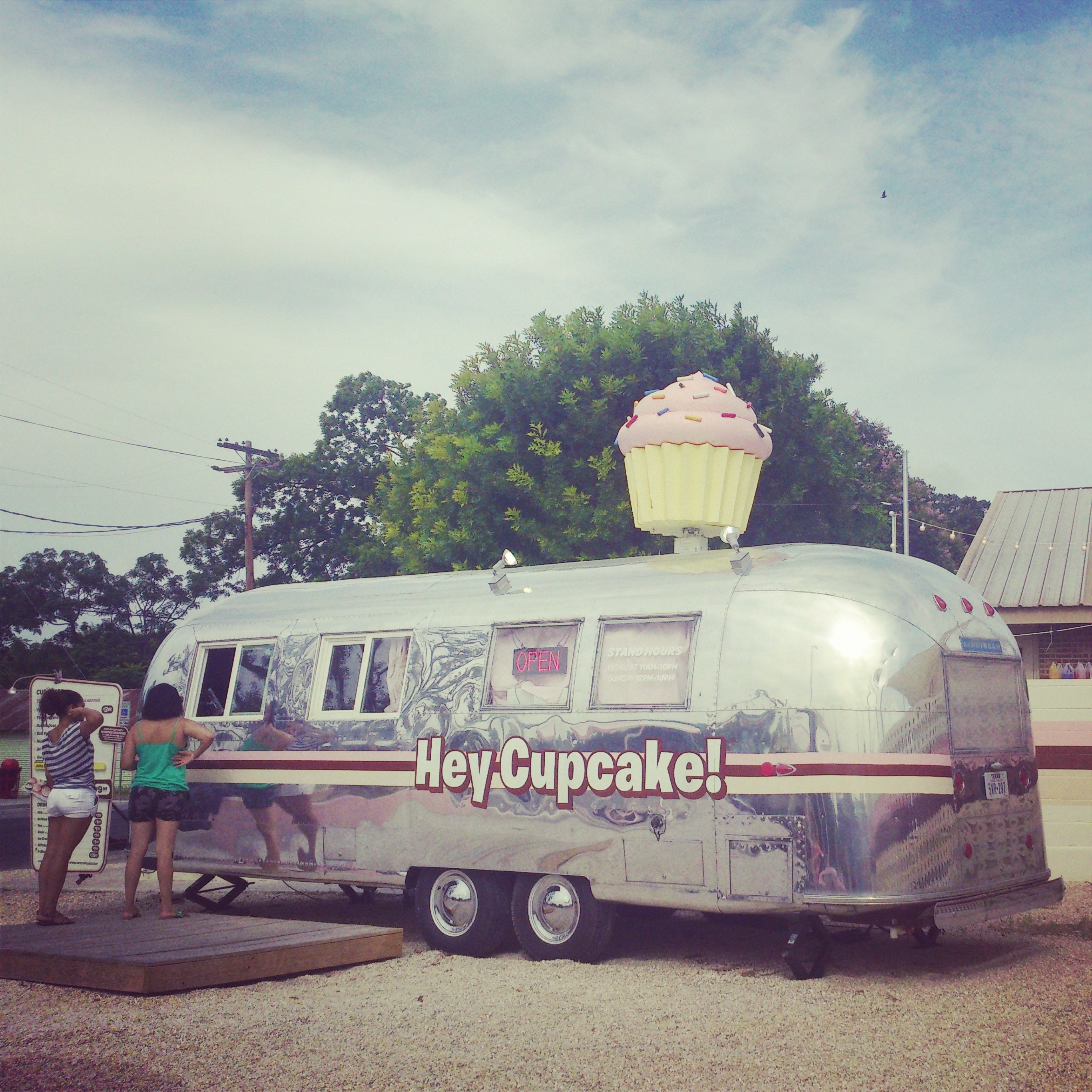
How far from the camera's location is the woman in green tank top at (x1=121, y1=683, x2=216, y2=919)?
31.3 ft

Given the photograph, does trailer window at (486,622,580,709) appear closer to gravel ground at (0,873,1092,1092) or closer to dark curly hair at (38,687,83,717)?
gravel ground at (0,873,1092,1092)

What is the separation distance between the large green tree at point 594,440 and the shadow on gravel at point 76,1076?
15.6 metres

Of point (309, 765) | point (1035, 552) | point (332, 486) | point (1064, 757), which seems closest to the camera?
point (309, 765)

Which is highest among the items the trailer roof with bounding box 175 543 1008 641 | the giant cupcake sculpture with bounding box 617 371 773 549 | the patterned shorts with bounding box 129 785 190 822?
the giant cupcake sculpture with bounding box 617 371 773 549

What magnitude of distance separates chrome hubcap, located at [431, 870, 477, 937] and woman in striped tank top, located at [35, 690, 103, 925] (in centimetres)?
268

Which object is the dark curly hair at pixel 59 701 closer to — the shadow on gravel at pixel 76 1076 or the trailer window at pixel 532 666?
the trailer window at pixel 532 666

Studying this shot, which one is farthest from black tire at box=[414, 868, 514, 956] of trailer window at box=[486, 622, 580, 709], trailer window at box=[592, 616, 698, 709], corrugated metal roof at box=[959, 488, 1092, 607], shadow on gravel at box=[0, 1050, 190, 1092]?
corrugated metal roof at box=[959, 488, 1092, 607]

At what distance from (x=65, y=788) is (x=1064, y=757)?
8189 mm

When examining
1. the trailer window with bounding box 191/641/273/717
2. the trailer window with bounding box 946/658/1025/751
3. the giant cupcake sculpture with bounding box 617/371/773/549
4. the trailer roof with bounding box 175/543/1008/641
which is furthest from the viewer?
the giant cupcake sculpture with bounding box 617/371/773/549

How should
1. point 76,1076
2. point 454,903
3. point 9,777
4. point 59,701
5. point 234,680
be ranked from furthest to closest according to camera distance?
point 9,777, point 234,680, point 59,701, point 454,903, point 76,1076

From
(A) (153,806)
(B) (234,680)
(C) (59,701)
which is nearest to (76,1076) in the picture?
(A) (153,806)

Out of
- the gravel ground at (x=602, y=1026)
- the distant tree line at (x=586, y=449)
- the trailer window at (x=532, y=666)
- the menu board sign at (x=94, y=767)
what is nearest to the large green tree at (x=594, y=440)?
the distant tree line at (x=586, y=449)

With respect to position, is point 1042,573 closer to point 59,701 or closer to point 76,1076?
point 59,701

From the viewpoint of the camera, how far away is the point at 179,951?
25.7ft
